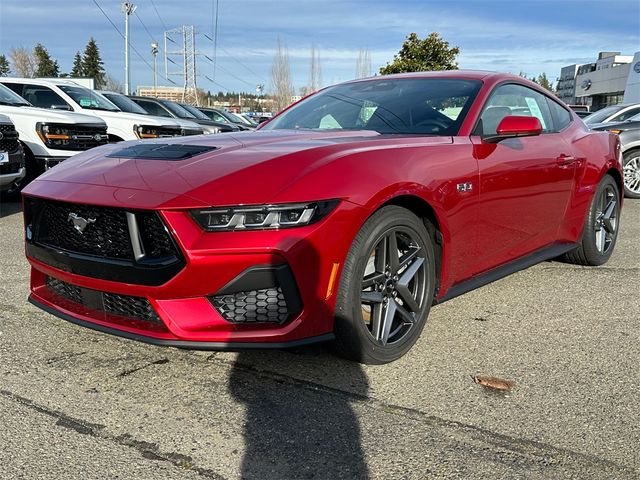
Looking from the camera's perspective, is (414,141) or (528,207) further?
(528,207)

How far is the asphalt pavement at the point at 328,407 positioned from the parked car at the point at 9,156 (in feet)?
13.4

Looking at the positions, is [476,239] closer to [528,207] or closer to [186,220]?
[528,207]

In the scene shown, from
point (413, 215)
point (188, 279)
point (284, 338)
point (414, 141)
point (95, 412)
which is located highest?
point (414, 141)

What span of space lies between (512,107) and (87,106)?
9.10 metres

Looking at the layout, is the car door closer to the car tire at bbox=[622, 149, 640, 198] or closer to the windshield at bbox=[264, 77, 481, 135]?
the windshield at bbox=[264, 77, 481, 135]

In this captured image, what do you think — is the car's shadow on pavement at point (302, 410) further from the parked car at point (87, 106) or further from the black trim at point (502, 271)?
the parked car at point (87, 106)

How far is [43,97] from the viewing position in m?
11.0

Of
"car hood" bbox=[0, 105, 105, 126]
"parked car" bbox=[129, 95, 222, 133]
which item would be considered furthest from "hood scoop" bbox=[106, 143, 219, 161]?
"parked car" bbox=[129, 95, 222, 133]

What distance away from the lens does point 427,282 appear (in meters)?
3.16

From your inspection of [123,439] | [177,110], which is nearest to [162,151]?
[123,439]

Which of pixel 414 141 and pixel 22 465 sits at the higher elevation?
pixel 414 141

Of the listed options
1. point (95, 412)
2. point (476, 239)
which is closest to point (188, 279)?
point (95, 412)

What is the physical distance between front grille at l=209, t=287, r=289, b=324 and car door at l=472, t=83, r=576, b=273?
1432 millimetres

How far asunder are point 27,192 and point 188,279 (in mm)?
1156
